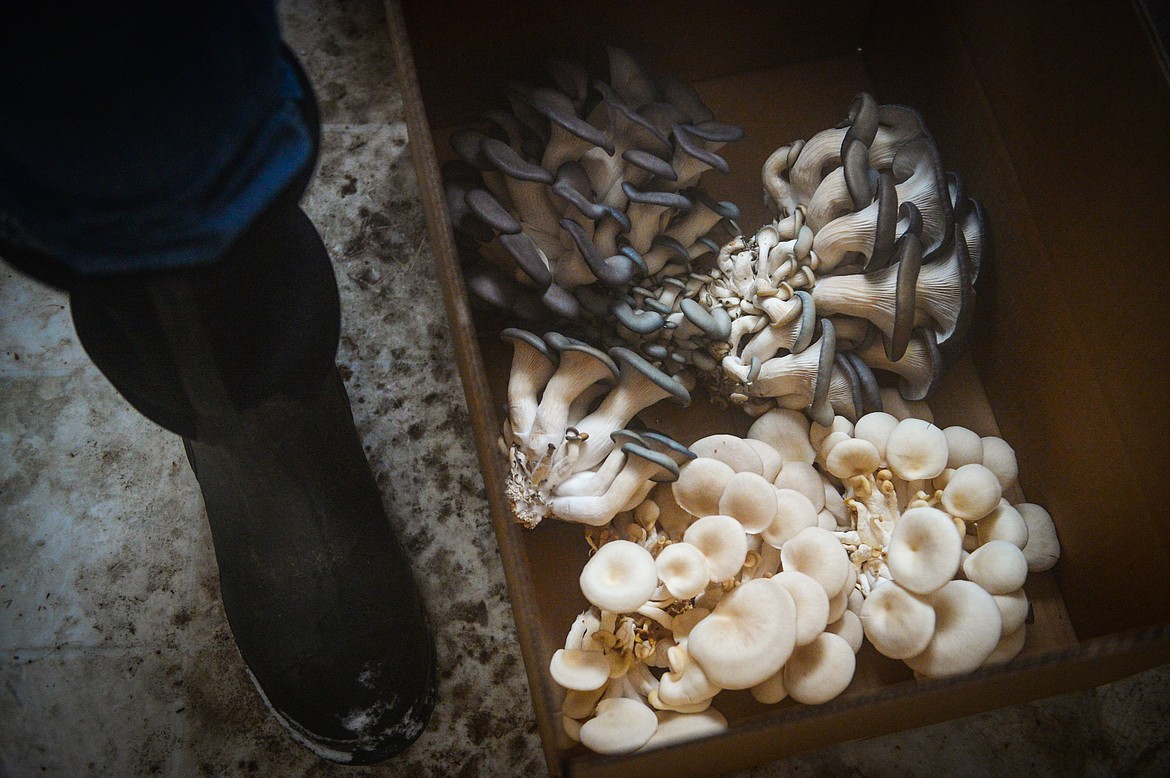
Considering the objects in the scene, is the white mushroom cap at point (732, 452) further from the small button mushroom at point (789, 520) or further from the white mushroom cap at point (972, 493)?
the white mushroom cap at point (972, 493)

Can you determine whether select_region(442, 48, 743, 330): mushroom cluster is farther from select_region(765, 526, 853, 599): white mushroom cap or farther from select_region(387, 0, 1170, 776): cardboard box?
select_region(765, 526, 853, 599): white mushroom cap

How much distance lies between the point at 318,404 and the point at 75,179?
58 cm

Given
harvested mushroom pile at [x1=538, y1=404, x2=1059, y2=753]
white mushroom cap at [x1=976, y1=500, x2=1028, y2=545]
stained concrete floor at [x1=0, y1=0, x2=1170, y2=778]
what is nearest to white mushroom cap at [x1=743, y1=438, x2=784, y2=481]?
harvested mushroom pile at [x1=538, y1=404, x2=1059, y2=753]

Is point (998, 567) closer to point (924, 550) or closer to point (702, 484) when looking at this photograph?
point (924, 550)

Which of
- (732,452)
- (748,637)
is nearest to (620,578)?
(748,637)

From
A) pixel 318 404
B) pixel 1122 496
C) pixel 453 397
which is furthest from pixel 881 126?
pixel 318 404

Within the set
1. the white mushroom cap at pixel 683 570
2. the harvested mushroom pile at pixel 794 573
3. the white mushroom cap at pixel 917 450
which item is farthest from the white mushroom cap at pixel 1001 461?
the white mushroom cap at pixel 683 570

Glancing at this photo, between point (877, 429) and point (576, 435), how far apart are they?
51 centimetres

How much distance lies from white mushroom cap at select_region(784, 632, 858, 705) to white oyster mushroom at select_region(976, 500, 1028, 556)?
34 cm

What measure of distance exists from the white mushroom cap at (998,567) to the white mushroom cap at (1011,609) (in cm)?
1

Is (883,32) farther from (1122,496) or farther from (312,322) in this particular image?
(312,322)

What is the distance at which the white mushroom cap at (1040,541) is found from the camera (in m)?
1.42

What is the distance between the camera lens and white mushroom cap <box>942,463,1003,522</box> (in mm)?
1358

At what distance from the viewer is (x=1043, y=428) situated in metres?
1.46
